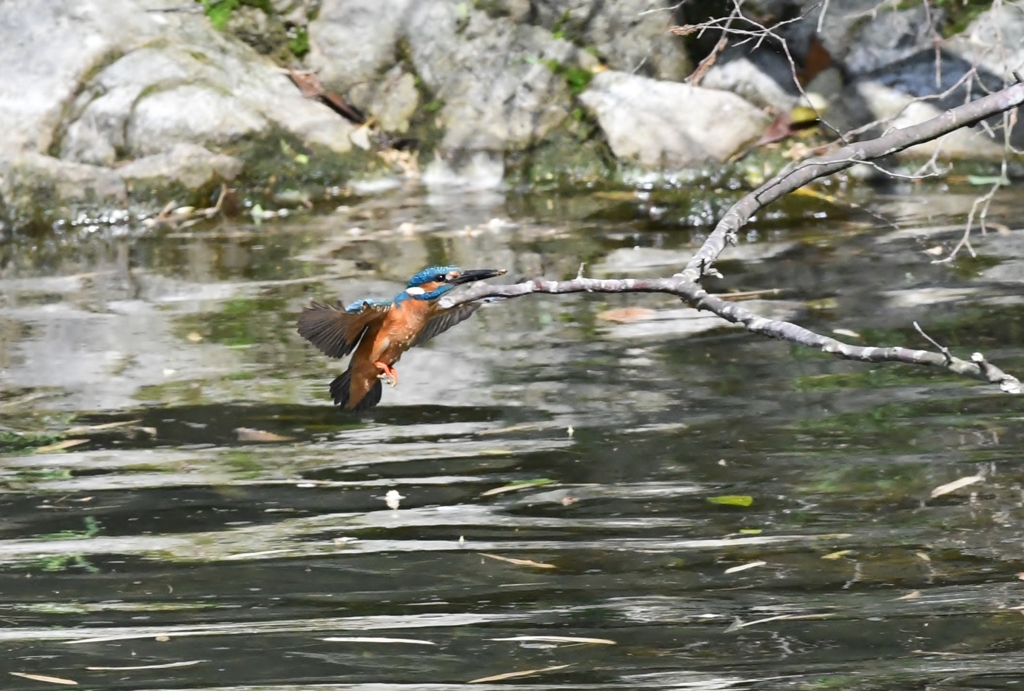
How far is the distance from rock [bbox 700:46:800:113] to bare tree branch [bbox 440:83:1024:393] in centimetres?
665

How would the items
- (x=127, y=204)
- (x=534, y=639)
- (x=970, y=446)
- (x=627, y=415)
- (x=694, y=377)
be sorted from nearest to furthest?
(x=534, y=639), (x=970, y=446), (x=627, y=415), (x=694, y=377), (x=127, y=204)

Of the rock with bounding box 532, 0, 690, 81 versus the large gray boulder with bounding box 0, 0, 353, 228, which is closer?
the large gray boulder with bounding box 0, 0, 353, 228

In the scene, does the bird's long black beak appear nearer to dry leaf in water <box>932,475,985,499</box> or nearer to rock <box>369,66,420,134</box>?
dry leaf in water <box>932,475,985,499</box>

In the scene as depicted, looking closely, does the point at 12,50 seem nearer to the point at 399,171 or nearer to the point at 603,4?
the point at 399,171

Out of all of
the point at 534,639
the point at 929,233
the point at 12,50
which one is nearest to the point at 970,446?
the point at 534,639

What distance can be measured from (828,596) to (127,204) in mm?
6794

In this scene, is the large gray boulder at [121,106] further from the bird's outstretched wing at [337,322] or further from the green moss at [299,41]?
the bird's outstretched wing at [337,322]

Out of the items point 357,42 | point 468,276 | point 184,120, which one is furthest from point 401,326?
point 357,42

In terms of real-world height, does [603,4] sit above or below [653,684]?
above

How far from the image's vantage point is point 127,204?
30.2 ft

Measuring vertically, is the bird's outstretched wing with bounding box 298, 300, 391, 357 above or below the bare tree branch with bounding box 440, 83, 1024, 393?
below

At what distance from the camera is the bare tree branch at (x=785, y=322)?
2508mm

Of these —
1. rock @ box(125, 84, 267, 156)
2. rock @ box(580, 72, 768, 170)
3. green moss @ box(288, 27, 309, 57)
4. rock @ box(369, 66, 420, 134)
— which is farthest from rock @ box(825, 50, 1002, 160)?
rock @ box(125, 84, 267, 156)

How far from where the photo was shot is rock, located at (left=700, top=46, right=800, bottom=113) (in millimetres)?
9805
